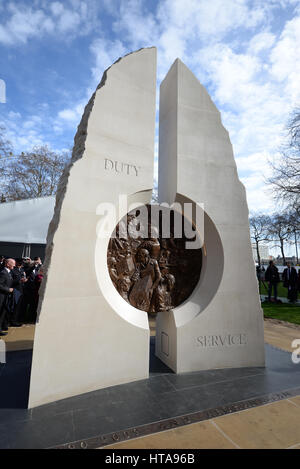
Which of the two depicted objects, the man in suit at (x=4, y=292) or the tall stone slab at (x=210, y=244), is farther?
the man in suit at (x=4, y=292)

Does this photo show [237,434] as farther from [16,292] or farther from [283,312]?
[283,312]

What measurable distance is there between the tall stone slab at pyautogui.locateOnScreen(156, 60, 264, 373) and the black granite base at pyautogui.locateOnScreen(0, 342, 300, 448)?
0.39 m

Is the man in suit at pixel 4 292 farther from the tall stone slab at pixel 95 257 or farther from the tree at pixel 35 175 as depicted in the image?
the tree at pixel 35 175

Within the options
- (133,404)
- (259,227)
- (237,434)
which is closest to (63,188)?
(133,404)

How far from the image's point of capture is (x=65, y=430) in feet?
9.09

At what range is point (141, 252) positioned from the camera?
447 cm

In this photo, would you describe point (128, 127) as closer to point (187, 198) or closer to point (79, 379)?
point (187, 198)

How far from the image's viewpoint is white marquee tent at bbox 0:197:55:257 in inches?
438

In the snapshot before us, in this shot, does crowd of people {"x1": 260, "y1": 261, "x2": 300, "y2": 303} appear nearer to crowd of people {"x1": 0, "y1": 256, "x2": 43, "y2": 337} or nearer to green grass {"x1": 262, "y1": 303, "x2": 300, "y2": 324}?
green grass {"x1": 262, "y1": 303, "x2": 300, "y2": 324}

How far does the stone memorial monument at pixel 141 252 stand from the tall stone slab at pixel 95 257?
2 cm

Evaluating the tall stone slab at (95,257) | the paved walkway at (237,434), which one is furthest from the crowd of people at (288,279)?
the tall stone slab at (95,257)

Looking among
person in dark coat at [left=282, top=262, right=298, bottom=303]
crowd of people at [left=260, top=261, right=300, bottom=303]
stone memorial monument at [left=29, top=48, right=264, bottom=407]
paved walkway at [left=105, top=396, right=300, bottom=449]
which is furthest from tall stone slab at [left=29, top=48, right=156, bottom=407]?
person in dark coat at [left=282, top=262, right=298, bottom=303]

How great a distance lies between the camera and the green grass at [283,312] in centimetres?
914

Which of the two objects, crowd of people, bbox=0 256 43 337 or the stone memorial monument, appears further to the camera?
crowd of people, bbox=0 256 43 337
